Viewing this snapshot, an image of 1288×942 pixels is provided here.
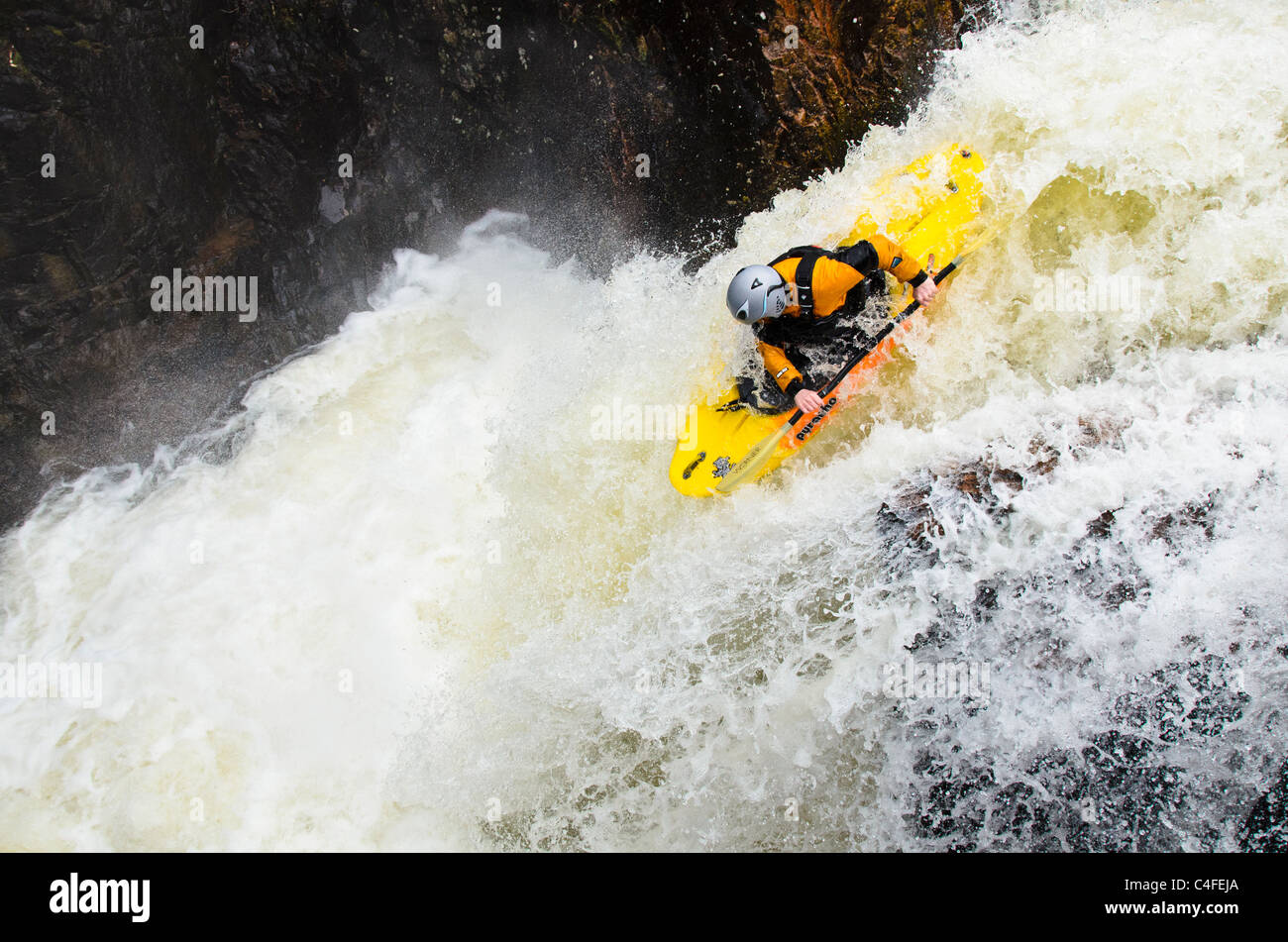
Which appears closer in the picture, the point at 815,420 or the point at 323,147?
the point at 815,420

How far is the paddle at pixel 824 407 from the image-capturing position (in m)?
5.08

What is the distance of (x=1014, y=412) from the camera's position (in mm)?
4594

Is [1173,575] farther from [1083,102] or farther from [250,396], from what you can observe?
[250,396]

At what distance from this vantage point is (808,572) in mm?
4473

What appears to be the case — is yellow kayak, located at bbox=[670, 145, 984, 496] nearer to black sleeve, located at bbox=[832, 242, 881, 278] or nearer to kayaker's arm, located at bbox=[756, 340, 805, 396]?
kayaker's arm, located at bbox=[756, 340, 805, 396]

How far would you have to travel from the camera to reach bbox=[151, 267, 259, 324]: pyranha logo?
7.91m

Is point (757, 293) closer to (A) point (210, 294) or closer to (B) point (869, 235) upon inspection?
(B) point (869, 235)

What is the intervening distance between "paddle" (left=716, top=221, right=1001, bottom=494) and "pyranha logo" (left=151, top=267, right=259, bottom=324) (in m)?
5.57

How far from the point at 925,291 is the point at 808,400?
102 centimetres

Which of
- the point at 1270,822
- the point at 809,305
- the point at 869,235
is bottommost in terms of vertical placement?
the point at 1270,822

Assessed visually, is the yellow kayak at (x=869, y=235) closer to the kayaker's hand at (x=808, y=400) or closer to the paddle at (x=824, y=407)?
the paddle at (x=824, y=407)


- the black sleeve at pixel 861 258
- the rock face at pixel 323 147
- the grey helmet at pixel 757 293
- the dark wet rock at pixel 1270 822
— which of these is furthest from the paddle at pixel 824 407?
the dark wet rock at pixel 1270 822

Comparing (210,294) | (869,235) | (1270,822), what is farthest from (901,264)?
(210,294)
